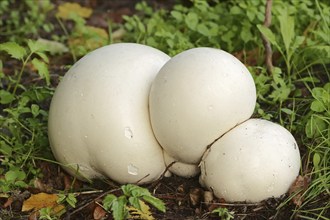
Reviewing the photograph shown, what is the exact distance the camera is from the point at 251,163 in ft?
9.00

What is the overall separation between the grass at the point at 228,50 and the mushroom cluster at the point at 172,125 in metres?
0.17

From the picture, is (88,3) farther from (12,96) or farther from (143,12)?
(12,96)

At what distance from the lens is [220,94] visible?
9.12 ft

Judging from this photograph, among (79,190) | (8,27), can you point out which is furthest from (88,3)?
(79,190)

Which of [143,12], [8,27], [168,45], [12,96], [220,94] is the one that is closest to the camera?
[220,94]

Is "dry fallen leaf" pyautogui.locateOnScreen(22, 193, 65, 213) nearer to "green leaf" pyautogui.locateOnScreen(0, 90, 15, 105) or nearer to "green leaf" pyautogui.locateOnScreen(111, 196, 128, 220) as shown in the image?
"green leaf" pyautogui.locateOnScreen(111, 196, 128, 220)

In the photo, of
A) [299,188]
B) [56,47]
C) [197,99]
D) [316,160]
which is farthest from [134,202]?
[56,47]

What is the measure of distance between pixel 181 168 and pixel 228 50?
4.26ft

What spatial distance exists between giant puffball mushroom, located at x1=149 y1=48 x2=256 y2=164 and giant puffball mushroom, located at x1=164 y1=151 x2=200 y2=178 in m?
0.12

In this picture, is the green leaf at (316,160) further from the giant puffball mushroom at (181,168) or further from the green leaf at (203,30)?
the green leaf at (203,30)

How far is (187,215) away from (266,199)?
349 millimetres

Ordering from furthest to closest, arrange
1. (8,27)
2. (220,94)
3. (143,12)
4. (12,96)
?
1. (143,12)
2. (8,27)
3. (12,96)
4. (220,94)

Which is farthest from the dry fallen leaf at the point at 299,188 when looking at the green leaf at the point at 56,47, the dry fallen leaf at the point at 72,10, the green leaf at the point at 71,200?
the dry fallen leaf at the point at 72,10

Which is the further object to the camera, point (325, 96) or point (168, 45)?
point (168, 45)
